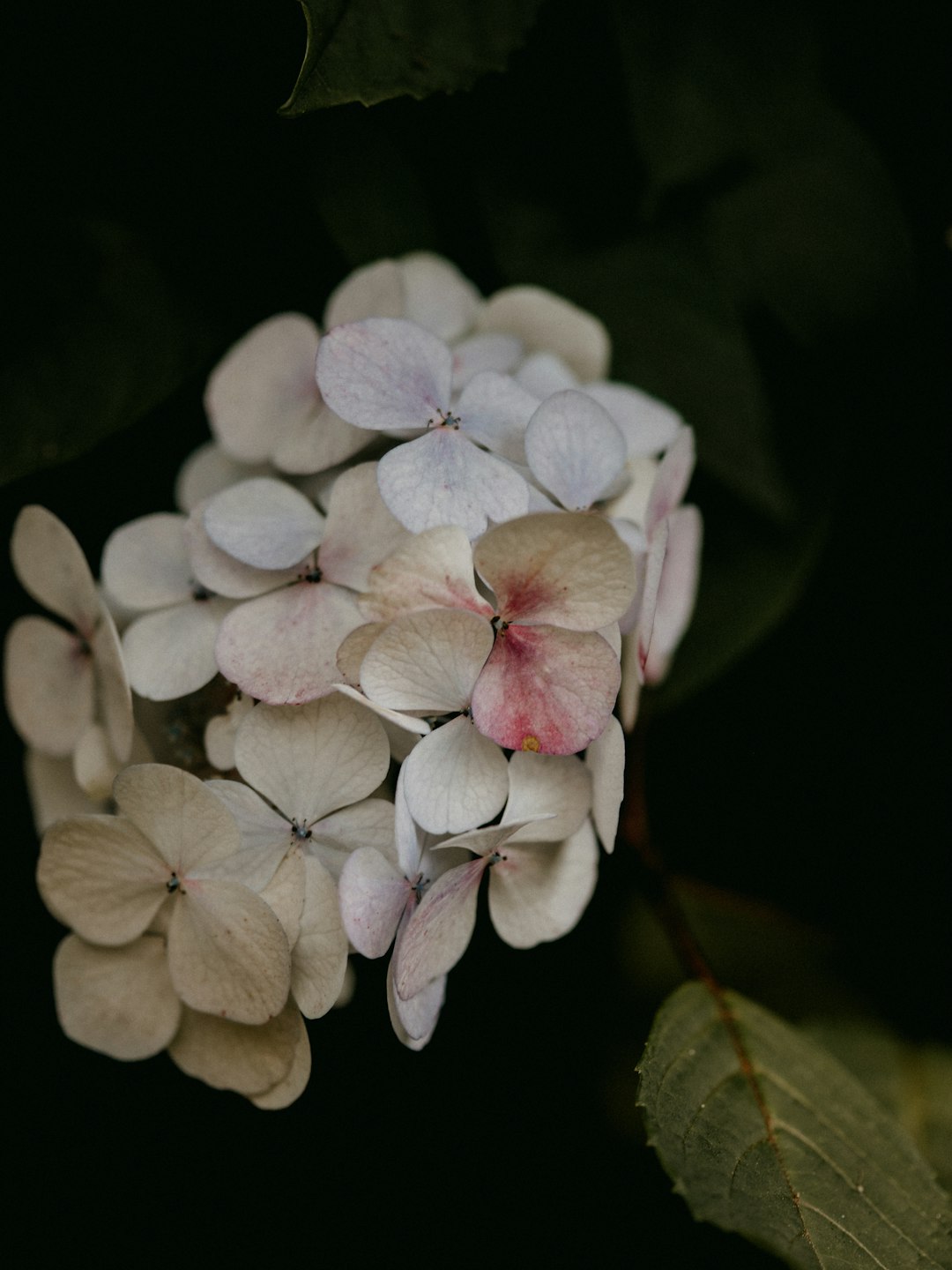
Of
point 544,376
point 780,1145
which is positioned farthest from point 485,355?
point 780,1145

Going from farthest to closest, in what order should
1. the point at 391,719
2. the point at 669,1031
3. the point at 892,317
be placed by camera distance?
the point at 892,317
the point at 669,1031
the point at 391,719

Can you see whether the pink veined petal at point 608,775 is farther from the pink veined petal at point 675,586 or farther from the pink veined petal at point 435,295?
the pink veined petal at point 435,295

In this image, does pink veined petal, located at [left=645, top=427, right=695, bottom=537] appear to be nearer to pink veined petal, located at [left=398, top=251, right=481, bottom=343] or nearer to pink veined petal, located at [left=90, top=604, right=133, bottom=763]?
pink veined petal, located at [left=398, top=251, right=481, bottom=343]

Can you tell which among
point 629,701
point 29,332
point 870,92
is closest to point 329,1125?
point 629,701

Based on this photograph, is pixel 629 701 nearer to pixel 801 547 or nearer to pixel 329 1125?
pixel 801 547

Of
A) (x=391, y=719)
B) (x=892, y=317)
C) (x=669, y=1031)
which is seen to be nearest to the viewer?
(x=391, y=719)

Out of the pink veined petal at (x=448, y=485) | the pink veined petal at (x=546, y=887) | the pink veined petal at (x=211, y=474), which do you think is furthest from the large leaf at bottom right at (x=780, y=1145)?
the pink veined petal at (x=211, y=474)
